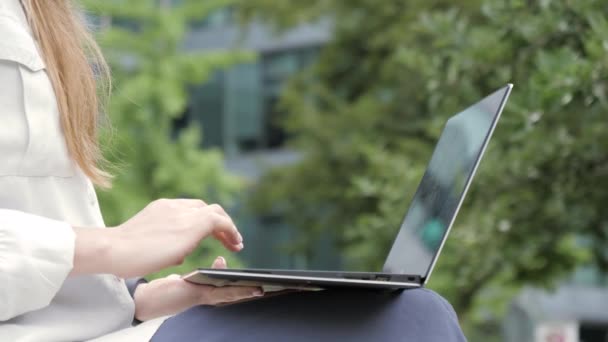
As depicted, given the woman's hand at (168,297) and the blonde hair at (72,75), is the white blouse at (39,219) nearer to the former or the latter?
the blonde hair at (72,75)

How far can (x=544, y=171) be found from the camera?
8031 millimetres

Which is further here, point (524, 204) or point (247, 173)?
point (247, 173)

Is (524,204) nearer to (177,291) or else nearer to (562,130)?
(562,130)

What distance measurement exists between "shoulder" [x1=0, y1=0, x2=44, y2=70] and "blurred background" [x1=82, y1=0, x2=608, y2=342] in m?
0.34

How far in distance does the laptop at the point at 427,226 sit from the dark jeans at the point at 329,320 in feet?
0.09

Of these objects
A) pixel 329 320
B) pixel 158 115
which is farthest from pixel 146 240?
pixel 158 115

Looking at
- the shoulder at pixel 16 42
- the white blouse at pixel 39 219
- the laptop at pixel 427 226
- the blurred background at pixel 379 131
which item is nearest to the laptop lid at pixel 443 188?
the laptop at pixel 427 226

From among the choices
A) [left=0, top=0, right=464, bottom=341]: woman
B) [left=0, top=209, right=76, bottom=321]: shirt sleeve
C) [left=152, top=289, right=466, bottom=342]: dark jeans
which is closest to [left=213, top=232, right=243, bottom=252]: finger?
[left=0, top=0, right=464, bottom=341]: woman

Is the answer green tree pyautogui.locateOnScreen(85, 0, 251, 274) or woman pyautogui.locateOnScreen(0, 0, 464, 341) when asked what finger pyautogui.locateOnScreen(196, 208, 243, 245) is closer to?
woman pyautogui.locateOnScreen(0, 0, 464, 341)

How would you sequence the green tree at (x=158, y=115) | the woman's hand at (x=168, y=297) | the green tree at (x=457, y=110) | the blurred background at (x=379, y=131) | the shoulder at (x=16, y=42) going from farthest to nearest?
the green tree at (x=158, y=115) < the blurred background at (x=379, y=131) < the green tree at (x=457, y=110) < the woman's hand at (x=168, y=297) < the shoulder at (x=16, y=42)

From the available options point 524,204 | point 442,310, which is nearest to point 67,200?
point 442,310

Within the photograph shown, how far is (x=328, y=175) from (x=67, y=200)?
1388 cm

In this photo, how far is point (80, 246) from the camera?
1567 millimetres

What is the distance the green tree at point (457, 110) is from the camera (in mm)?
6234
